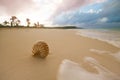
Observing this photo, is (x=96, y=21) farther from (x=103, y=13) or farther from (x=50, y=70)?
(x=50, y=70)

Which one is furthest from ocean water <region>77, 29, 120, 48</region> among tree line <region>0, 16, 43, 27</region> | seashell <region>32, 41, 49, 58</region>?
seashell <region>32, 41, 49, 58</region>

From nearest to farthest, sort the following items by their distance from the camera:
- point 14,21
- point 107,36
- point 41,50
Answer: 1. point 41,50
2. point 14,21
3. point 107,36

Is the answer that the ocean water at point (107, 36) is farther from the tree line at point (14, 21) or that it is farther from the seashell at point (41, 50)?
the seashell at point (41, 50)

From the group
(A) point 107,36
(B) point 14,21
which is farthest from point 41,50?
(A) point 107,36

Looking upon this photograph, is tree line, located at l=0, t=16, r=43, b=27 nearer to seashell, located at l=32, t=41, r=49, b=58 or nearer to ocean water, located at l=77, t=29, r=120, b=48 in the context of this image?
ocean water, located at l=77, t=29, r=120, b=48

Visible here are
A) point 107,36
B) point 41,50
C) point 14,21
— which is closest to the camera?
point 41,50

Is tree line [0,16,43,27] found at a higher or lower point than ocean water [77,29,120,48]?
higher

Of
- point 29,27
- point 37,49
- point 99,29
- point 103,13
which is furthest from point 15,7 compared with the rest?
point 99,29

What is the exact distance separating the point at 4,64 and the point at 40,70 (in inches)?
15.2

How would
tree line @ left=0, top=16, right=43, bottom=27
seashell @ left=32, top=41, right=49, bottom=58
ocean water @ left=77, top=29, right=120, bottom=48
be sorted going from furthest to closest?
1. tree line @ left=0, top=16, right=43, bottom=27
2. ocean water @ left=77, top=29, right=120, bottom=48
3. seashell @ left=32, top=41, right=49, bottom=58

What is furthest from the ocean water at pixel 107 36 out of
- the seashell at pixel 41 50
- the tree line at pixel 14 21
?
the seashell at pixel 41 50

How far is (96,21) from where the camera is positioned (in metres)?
5.99

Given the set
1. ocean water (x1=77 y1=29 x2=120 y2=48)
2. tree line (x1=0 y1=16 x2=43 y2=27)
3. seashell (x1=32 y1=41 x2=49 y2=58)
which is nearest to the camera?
seashell (x1=32 y1=41 x2=49 y2=58)

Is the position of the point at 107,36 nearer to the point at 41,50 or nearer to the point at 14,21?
the point at 14,21
